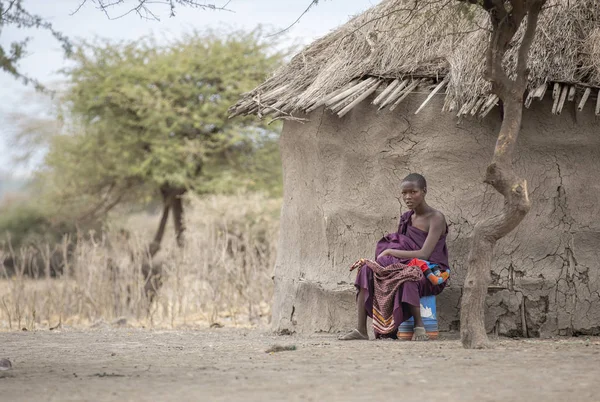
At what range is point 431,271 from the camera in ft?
21.4

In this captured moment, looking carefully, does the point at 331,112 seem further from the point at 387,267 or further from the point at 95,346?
the point at 95,346

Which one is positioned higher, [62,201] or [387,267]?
[62,201]

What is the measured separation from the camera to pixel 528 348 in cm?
Answer: 586

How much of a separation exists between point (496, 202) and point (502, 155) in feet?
4.55

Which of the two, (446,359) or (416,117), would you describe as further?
(416,117)

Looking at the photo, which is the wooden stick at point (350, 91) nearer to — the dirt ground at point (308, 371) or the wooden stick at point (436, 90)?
the wooden stick at point (436, 90)

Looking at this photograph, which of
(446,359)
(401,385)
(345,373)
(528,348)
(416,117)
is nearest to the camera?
(401,385)

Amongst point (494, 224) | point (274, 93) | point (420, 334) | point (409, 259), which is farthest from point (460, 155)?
point (274, 93)

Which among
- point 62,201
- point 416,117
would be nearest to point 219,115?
point 62,201

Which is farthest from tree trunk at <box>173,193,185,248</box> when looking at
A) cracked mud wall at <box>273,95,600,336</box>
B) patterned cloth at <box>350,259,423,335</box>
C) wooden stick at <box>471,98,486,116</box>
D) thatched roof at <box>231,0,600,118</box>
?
wooden stick at <box>471,98,486,116</box>

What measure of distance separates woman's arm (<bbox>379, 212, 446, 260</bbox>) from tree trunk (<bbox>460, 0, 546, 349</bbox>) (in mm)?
742

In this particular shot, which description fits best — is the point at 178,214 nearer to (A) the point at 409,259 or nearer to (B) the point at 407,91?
(B) the point at 407,91

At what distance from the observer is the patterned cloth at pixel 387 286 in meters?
6.43

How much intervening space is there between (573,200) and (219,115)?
12.0 metres
